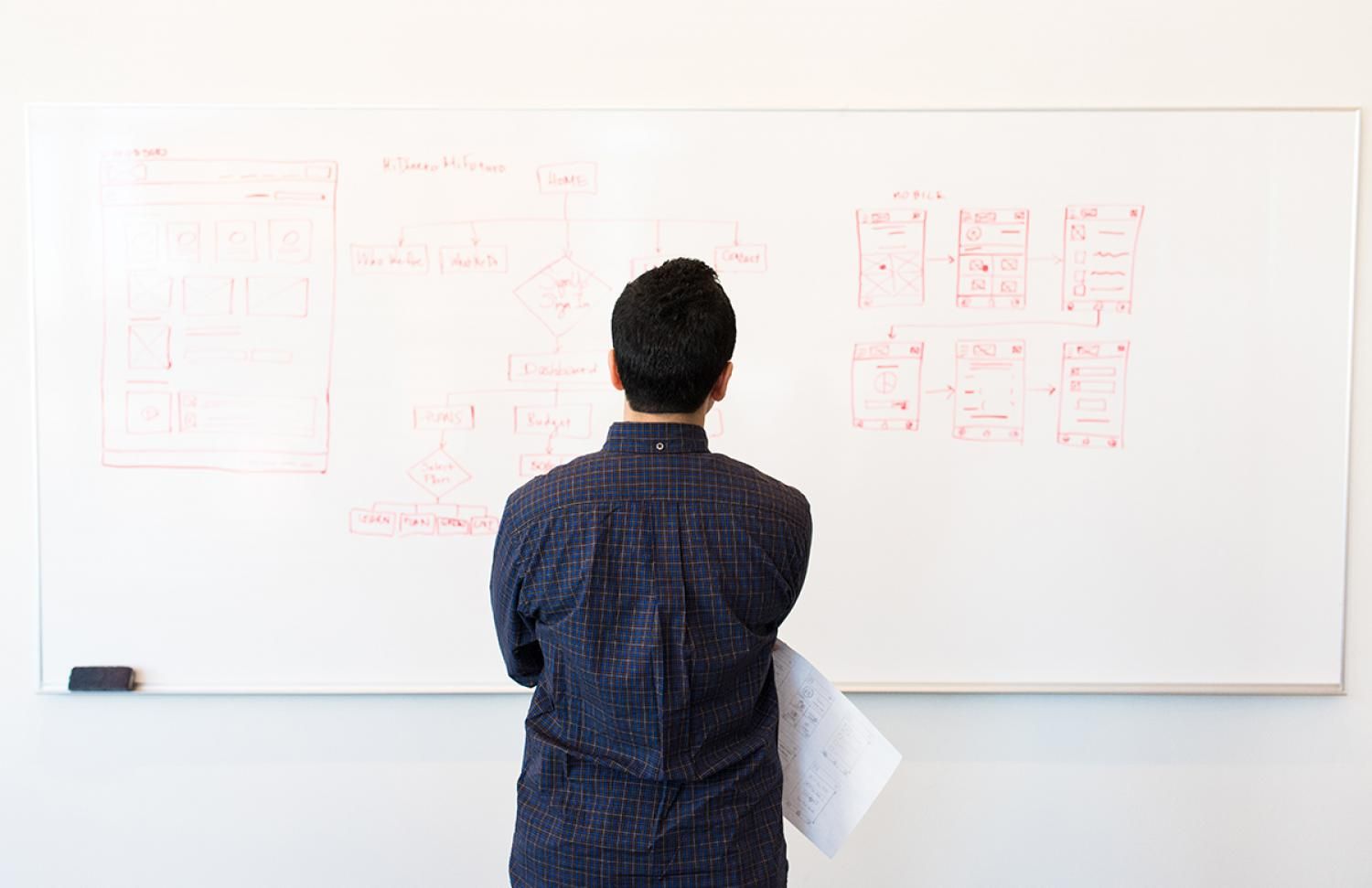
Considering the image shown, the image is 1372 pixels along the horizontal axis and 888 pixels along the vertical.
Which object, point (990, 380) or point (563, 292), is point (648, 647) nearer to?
point (563, 292)

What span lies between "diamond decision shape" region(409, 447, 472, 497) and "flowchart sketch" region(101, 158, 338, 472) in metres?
0.20

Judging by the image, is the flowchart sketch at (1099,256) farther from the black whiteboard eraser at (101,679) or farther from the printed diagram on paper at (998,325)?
the black whiteboard eraser at (101,679)

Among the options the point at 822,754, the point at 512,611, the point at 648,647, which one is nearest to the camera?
the point at 648,647

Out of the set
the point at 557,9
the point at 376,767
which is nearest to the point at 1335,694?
the point at 376,767

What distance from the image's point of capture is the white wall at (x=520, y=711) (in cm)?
189

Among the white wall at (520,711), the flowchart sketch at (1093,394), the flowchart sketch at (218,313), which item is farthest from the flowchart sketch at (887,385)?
the flowchart sketch at (218,313)

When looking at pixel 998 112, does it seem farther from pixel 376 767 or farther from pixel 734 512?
pixel 376 767

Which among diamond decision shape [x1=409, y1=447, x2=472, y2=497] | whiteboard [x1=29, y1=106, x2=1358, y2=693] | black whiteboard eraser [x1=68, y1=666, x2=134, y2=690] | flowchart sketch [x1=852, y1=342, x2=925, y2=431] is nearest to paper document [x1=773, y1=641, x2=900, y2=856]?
whiteboard [x1=29, y1=106, x2=1358, y2=693]

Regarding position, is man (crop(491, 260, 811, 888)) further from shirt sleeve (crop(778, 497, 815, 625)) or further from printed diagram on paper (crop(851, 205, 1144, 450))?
printed diagram on paper (crop(851, 205, 1144, 450))

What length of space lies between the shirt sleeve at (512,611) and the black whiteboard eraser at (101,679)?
1132mm

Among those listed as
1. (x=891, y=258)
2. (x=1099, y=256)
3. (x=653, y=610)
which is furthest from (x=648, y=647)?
(x=1099, y=256)

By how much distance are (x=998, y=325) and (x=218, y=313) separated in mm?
1640

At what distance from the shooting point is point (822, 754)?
4.41 ft

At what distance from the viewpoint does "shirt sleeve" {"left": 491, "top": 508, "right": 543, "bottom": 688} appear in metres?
1.15
